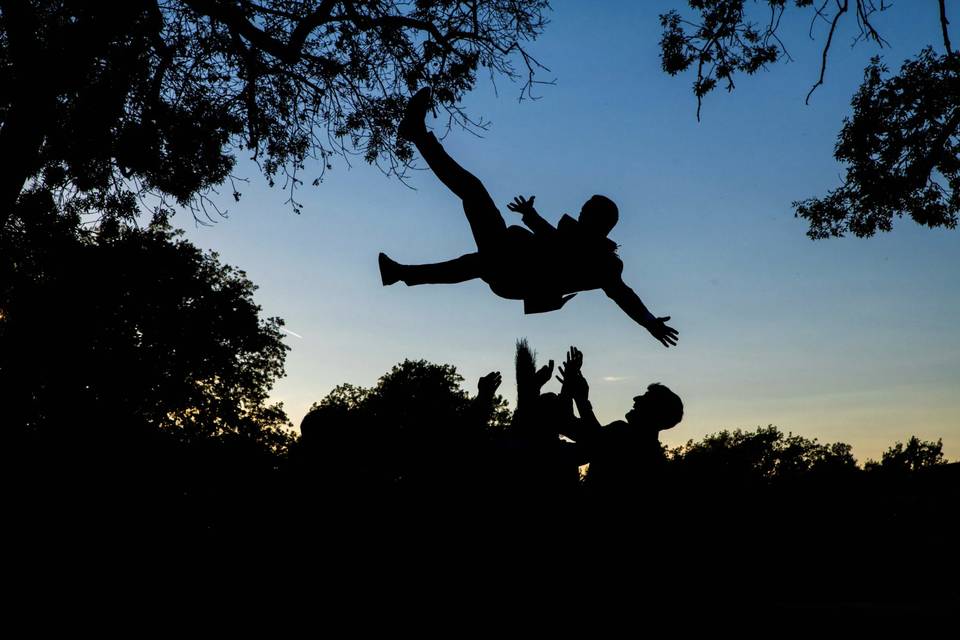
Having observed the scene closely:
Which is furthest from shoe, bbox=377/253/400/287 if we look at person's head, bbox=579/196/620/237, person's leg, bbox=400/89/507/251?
person's head, bbox=579/196/620/237

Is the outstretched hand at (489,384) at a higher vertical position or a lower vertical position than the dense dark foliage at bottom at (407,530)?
higher

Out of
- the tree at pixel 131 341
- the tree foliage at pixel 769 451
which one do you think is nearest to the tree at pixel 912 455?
the tree foliage at pixel 769 451

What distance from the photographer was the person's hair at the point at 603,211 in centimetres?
437

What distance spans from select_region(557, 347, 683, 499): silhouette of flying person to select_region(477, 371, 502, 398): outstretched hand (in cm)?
58

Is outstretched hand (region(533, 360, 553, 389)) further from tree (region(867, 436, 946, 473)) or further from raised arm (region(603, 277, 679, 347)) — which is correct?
tree (region(867, 436, 946, 473))

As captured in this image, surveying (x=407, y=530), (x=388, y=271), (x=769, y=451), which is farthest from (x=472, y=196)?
(x=769, y=451)

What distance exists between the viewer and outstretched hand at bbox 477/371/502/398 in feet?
16.2

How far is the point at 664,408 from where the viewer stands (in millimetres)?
4422

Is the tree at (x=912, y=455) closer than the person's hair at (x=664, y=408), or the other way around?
the person's hair at (x=664, y=408)

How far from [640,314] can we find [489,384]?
1265 millimetres

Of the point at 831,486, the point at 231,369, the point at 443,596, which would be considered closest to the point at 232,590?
the point at 443,596

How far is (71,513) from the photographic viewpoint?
4539 mm

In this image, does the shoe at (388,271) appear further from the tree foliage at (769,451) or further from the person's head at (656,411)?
the tree foliage at (769,451)

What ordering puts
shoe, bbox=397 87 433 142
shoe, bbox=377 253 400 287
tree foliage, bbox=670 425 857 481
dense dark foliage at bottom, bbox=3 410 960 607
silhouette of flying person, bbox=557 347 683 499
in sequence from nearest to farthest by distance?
dense dark foliage at bottom, bbox=3 410 960 607 < silhouette of flying person, bbox=557 347 683 499 < shoe, bbox=397 87 433 142 < shoe, bbox=377 253 400 287 < tree foliage, bbox=670 425 857 481
